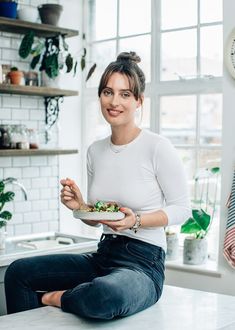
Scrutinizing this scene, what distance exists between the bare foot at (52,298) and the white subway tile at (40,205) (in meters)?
1.56

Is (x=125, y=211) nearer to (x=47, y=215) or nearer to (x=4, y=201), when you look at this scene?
(x=4, y=201)

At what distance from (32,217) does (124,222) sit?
192cm

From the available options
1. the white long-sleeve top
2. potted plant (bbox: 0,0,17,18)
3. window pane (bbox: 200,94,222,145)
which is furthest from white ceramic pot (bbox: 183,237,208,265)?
potted plant (bbox: 0,0,17,18)

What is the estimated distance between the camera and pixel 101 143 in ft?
10.5

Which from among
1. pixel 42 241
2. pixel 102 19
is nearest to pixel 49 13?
pixel 102 19

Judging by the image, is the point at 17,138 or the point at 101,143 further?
the point at 17,138

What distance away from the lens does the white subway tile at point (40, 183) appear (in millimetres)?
4559

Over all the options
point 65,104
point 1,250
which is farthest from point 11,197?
point 65,104

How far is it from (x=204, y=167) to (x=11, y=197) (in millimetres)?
1293

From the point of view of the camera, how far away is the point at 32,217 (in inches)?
178

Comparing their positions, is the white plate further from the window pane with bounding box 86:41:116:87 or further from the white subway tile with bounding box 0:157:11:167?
the window pane with bounding box 86:41:116:87

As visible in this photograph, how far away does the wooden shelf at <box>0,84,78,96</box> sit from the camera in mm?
4086

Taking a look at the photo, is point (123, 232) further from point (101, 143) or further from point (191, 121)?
point (191, 121)

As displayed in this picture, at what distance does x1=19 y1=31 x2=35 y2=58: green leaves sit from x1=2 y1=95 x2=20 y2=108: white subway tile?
307mm
